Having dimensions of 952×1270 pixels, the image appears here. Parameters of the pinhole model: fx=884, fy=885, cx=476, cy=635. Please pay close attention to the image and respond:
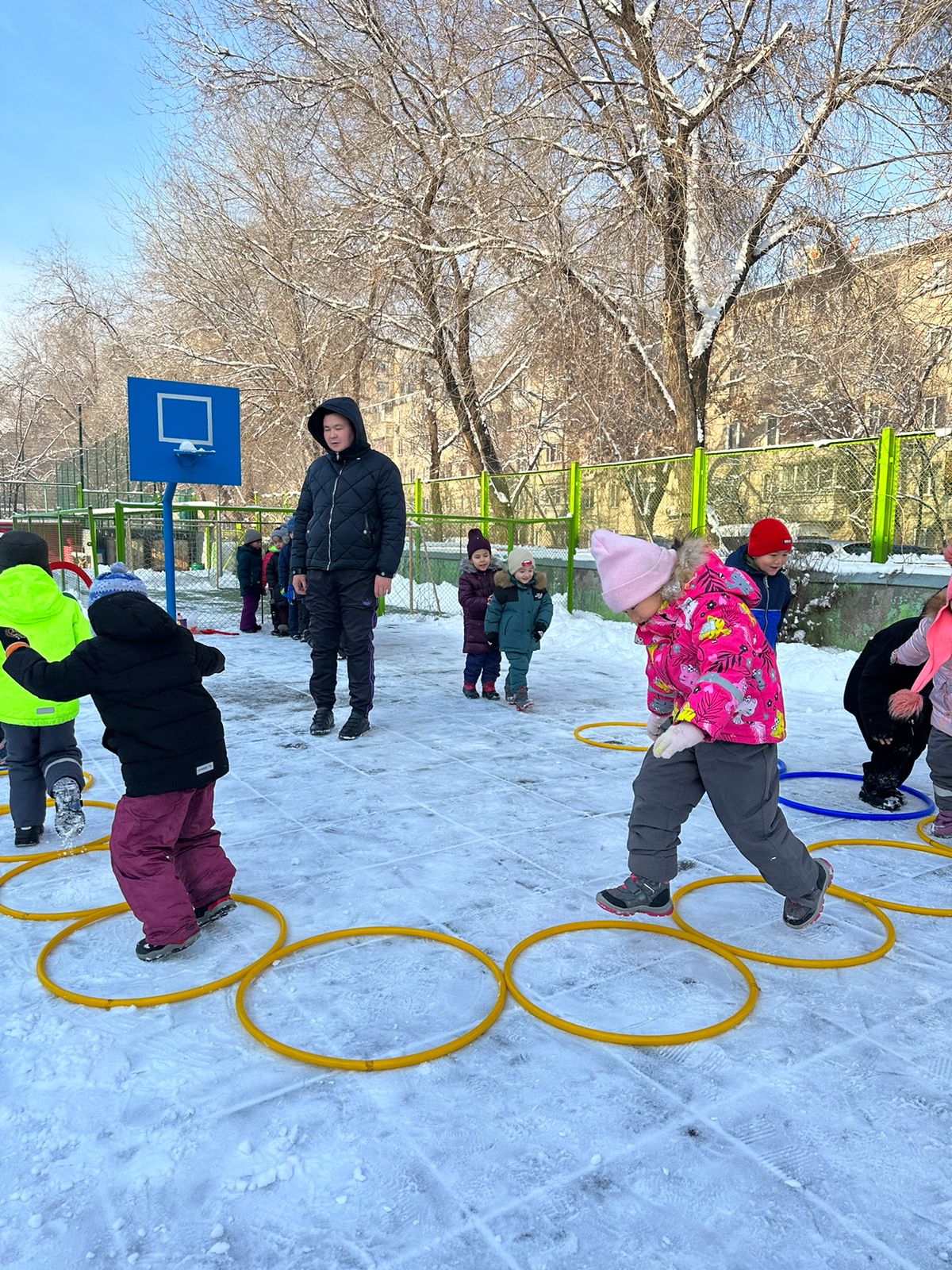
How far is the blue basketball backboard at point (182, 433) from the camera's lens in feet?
23.2

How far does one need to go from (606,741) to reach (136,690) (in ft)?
12.9

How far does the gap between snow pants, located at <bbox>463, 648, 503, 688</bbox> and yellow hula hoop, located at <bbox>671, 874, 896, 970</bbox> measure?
4.24m

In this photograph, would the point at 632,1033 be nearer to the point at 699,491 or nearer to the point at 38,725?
Result: the point at 38,725

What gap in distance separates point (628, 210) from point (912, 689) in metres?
11.4

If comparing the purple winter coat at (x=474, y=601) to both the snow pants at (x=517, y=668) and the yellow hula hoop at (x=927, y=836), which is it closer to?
the snow pants at (x=517, y=668)

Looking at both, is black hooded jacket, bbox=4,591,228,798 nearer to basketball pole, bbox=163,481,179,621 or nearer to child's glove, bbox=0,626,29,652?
child's glove, bbox=0,626,29,652

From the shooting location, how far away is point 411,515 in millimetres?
13312

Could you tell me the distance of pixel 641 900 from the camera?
11.1 feet

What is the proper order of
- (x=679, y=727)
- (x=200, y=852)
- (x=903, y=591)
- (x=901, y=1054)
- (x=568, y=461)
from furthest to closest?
(x=568, y=461) < (x=903, y=591) < (x=200, y=852) < (x=679, y=727) < (x=901, y=1054)

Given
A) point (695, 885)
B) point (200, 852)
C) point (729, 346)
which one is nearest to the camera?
point (200, 852)

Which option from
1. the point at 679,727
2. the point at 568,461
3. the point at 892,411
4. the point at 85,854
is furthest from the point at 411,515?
the point at 568,461

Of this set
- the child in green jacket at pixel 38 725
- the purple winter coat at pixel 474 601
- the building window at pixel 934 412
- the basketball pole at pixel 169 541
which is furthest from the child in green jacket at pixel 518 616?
the building window at pixel 934 412

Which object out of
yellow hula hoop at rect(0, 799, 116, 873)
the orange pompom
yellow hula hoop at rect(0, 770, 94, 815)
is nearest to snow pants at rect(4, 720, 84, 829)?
yellow hula hoop at rect(0, 799, 116, 873)

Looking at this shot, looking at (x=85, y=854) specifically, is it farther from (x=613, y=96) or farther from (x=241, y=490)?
(x=241, y=490)
